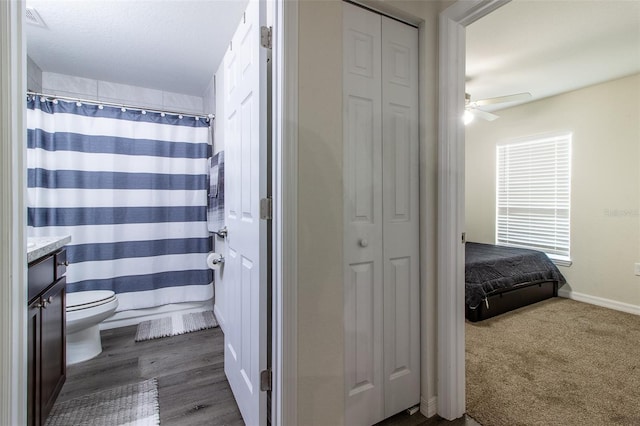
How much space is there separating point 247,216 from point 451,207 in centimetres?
102

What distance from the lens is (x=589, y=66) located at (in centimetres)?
283

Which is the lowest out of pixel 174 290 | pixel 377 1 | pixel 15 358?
pixel 174 290

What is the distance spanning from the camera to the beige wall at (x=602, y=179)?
3006 millimetres

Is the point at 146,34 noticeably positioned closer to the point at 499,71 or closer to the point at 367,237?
the point at 367,237

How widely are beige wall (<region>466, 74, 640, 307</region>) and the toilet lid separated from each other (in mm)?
4735

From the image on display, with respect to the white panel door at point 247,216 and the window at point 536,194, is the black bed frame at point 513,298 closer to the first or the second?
the window at point 536,194

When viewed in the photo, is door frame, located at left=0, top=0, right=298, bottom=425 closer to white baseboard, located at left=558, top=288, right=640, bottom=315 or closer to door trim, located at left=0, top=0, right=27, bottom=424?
door trim, located at left=0, top=0, right=27, bottom=424

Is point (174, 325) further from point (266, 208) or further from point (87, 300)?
point (266, 208)

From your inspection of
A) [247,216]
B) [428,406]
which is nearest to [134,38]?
[247,216]

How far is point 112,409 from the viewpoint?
1.59 m

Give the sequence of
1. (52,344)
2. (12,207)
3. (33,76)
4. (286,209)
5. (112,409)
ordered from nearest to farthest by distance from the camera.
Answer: (12,207), (286,209), (52,344), (112,409), (33,76)

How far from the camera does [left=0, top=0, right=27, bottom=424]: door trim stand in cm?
83

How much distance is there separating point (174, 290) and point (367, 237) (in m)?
2.25

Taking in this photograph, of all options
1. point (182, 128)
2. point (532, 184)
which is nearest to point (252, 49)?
point (182, 128)
